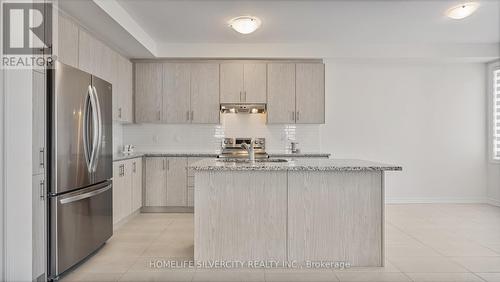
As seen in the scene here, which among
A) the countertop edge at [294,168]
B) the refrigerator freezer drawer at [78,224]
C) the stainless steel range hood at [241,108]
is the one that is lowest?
the refrigerator freezer drawer at [78,224]

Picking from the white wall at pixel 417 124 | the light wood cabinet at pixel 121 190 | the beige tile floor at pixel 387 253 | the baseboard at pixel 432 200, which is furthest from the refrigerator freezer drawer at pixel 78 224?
the baseboard at pixel 432 200

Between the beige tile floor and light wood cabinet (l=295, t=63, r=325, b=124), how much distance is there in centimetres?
197

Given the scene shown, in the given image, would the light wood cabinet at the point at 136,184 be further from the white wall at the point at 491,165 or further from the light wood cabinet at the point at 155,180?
the white wall at the point at 491,165

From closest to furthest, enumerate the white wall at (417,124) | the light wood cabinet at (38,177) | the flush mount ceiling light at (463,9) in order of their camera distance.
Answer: the light wood cabinet at (38,177) < the flush mount ceiling light at (463,9) < the white wall at (417,124)

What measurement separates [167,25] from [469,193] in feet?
18.8

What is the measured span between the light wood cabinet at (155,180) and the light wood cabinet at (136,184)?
0.12m

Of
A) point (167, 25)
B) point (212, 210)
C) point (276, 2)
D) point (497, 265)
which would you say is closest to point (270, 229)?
point (212, 210)

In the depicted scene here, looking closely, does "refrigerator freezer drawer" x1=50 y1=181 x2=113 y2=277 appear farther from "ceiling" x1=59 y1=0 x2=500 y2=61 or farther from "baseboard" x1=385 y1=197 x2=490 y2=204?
"baseboard" x1=385 y1=197 x2=490 y2=204

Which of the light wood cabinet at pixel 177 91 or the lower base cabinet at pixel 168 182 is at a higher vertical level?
the light wood cabinet at pixel 177 91

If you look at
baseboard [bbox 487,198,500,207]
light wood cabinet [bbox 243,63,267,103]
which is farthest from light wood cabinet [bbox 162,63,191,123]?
baseboard [bbox 487,198,500,207]

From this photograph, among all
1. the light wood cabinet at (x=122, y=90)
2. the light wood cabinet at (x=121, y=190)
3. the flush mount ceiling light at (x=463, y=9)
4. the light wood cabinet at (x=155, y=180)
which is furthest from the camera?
the light wood cabinet at (x=155, y=180)

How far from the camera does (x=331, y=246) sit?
2951 mm

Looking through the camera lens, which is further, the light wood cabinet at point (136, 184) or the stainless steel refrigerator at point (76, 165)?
the light wood cabinet at point (136, 184)

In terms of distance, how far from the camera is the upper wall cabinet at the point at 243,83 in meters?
5.45
